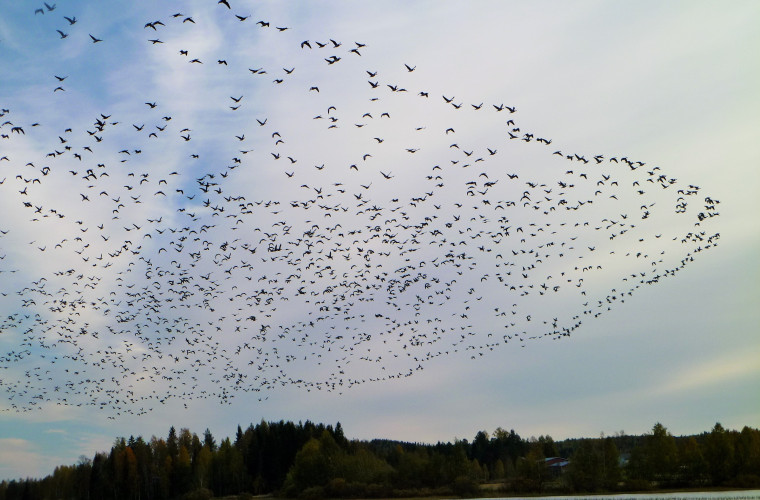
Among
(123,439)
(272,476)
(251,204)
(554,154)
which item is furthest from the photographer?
(123,439)

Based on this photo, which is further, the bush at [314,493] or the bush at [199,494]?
the bush at [199,494]

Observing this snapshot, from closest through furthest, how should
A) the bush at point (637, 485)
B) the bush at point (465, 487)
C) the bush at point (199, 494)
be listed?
the bush at point (637, 485)
the bush at point (465, 487)
the bush at point (199, 494)

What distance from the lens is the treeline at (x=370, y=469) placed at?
367 feet

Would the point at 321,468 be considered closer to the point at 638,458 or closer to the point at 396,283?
the point at 638,458

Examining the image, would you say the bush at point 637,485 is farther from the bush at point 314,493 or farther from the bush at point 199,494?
the bush at point 199,494

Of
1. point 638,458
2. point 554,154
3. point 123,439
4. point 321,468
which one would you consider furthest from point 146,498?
point 554,154

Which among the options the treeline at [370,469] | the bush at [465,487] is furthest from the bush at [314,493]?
the bush at [465,487]

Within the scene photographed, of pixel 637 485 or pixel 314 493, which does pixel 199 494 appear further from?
pixel 637 485

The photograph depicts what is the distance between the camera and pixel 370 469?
135 m

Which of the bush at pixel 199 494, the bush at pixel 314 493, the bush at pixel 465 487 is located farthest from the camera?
the bush at pixel 199 494

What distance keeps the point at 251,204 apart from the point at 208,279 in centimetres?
1266

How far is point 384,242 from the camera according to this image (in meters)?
56.1

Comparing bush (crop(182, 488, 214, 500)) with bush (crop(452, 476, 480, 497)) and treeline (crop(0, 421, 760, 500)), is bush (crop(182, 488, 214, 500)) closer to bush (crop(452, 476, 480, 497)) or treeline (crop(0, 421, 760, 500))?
treeline (crop(0, 421, 760, 500))

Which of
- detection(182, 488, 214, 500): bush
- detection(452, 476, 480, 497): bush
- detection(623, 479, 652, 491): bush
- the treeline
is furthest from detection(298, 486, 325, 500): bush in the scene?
detection(623, 479, 652, 491): bush
